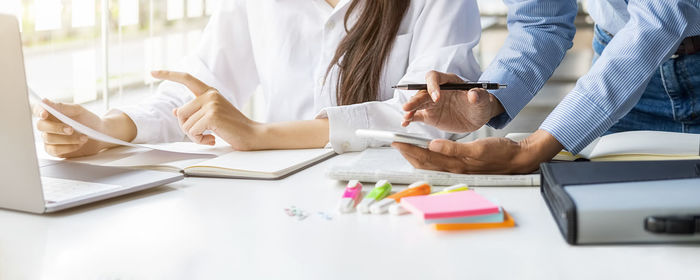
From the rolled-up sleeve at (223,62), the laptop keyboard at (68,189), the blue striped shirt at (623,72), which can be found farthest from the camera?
the rolled-up sleeve at (223,62)

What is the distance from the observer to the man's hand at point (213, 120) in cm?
130

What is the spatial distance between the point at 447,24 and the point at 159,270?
1.04 meters

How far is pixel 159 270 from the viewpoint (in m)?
0.65

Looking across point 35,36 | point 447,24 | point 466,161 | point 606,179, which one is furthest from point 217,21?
point 606,179

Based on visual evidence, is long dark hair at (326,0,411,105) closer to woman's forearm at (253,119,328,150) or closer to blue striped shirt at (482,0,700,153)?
woman's forearm at (253,119,328,150)

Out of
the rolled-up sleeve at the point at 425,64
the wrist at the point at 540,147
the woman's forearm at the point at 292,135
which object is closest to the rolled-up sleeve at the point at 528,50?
the rolled-up sleeve at the point at 425,64

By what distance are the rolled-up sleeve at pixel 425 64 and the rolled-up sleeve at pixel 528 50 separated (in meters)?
0.12

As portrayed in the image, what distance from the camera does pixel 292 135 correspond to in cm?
133

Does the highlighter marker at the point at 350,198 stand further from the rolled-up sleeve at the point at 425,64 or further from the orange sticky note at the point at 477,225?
the rolled-up sleeve at the point at 425,64

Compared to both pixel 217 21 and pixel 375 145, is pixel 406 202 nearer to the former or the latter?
pixel 375 145

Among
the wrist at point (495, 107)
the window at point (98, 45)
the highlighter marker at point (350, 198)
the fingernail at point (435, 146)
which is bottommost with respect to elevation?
the window at point (98, 45)

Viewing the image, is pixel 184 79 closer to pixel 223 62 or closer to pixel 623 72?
pixel 223 62

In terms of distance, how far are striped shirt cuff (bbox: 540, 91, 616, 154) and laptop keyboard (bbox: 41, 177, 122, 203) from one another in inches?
26.8

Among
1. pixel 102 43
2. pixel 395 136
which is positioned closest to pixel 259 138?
pixel 395 136
